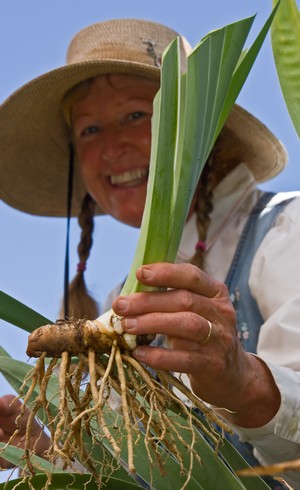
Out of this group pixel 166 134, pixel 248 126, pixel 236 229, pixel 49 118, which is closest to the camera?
pixel 166 134

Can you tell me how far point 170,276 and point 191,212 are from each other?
0.86 meters

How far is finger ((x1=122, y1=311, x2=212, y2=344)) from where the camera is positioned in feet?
2.52

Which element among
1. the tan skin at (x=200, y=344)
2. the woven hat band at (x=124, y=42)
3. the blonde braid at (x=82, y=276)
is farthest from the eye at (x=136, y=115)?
the tan skin at (x=200, y=344)

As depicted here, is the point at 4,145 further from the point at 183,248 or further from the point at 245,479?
the point at 245,479

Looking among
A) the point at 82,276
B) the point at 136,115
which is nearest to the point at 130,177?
the point at 136,115

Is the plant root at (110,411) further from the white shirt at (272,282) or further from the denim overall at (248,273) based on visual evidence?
the denim overall at (248,273)

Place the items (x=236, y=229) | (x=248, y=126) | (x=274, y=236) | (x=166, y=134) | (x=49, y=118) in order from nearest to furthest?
1. (x=166, y=134)
2. (x=274, y=236)
3. (x=236, y=229)
4. (x=248, y=126)
5. (x=49, y=118)

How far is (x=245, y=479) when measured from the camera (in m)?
0.79

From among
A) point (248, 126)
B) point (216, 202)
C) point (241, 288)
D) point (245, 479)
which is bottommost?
point (245, 479)

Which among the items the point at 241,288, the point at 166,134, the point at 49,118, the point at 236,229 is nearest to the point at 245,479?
the point at 166,134

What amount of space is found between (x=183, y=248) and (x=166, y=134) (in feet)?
2.71

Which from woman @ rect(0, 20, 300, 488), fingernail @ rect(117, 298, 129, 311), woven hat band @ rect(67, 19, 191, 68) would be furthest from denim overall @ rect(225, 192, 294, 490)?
fingernail @ rect(117, 298, 129, 311)

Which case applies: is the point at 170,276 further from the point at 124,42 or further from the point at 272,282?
the point at 124,42

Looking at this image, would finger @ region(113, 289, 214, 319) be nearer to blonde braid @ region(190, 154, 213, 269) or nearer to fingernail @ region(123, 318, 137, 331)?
fingernail @ region(123, 318, 137, 331)
